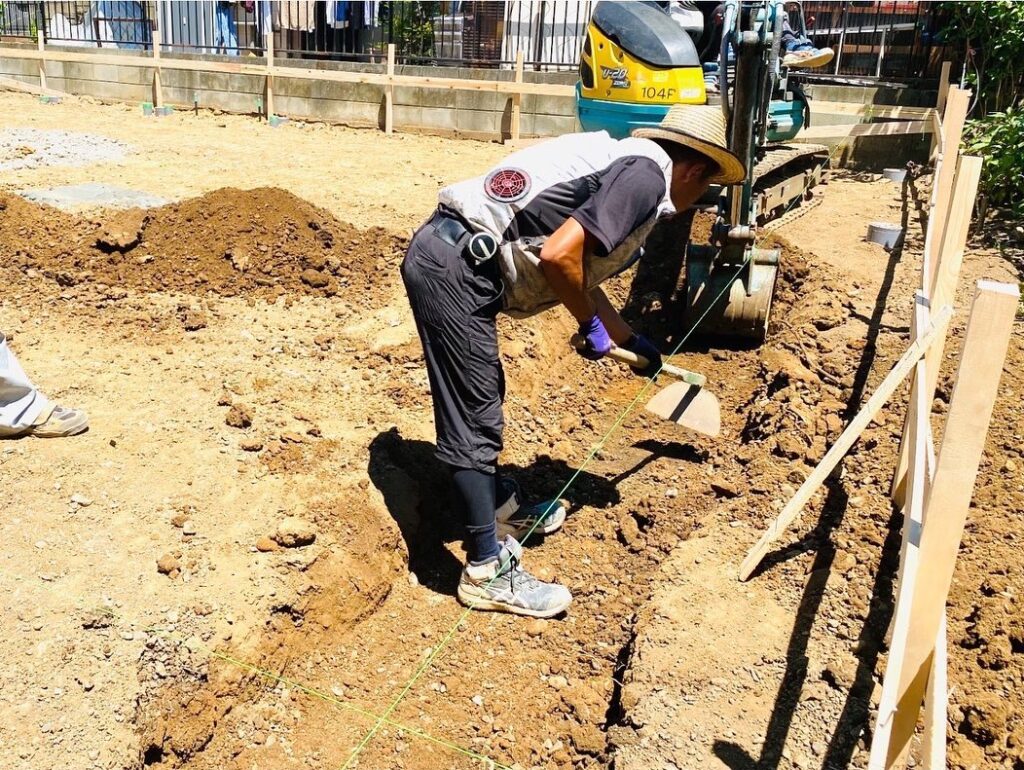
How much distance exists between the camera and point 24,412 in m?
3.90

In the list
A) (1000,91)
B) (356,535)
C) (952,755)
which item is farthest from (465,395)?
(1000,91)

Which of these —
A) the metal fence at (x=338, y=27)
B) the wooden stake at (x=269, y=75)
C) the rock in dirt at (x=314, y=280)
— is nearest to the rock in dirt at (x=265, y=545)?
the rock in dirt at (x=314, y=280)

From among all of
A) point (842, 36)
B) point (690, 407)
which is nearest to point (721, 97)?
point (690, 407)

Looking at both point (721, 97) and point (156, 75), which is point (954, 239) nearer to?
point (721, 97)

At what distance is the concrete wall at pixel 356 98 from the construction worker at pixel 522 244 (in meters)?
8.41

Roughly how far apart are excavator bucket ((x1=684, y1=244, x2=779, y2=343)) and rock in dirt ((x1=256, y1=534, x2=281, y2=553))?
10.8 ft

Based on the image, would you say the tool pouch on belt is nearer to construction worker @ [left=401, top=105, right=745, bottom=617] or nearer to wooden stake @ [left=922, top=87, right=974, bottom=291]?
construction worker @ [left=401, top=105, right=745, bottom=617]

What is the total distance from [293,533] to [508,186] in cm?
163

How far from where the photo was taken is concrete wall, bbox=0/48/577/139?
11766 mm

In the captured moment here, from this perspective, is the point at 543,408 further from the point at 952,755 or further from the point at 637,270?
the point at 952,755

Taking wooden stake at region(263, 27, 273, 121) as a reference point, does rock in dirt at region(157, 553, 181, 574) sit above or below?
below

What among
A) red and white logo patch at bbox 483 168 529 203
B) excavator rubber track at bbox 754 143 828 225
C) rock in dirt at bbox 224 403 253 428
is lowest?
rock in dirt at bbox 224 403 253 428

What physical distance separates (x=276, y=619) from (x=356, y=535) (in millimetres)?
518

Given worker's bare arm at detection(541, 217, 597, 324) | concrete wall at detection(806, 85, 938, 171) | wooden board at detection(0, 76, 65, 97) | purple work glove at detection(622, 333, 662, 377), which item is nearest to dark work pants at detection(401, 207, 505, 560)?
worker's bare arm at detection(541, 217, 597, 324)
